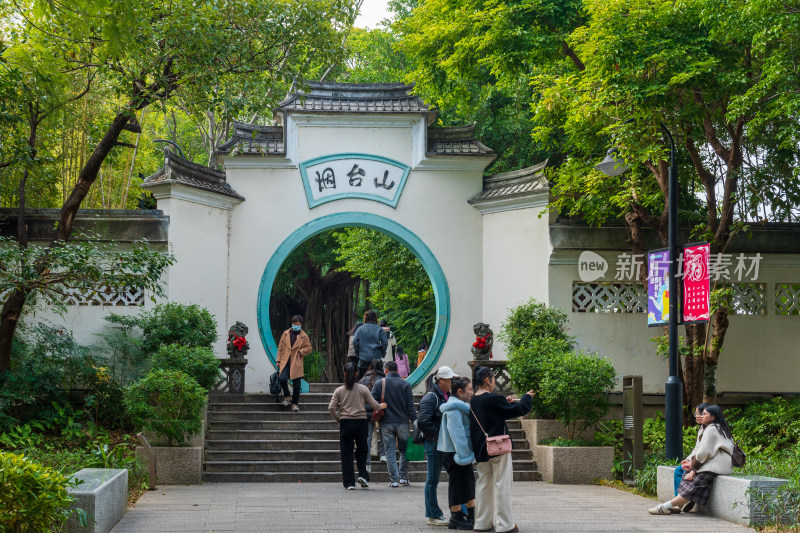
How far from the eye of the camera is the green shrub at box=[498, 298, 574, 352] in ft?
42.4

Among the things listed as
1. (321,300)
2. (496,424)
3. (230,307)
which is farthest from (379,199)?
(321,300)

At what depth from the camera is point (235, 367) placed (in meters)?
13.9

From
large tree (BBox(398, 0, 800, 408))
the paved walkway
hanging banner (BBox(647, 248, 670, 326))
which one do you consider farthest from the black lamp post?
large tree (BBox(398, 0, 800, 408))

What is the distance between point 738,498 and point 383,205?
8.54 meters

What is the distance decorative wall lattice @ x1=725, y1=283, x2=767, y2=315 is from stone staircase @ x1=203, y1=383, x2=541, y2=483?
4.06 meters

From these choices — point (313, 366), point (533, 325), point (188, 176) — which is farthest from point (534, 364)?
point (313, 366)

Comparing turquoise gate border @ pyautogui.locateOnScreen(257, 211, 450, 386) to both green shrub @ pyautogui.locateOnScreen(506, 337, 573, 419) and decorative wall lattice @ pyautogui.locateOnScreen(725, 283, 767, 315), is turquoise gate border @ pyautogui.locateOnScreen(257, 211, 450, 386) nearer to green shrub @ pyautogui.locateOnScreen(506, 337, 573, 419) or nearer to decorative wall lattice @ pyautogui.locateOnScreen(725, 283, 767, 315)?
green shrub @ pyautogui.locateOnScreen(506, 337, 573, 419)

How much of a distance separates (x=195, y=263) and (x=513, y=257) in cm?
498

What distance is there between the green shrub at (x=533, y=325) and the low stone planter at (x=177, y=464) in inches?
186

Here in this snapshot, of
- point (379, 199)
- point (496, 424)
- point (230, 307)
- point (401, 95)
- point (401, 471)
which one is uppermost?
point (401, 95)

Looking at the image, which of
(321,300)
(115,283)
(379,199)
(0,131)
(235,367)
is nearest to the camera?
(115,283)

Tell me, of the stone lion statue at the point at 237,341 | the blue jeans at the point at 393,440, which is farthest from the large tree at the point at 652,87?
the stone lion statue at the point at 237,341

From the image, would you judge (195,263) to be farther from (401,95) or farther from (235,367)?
(401,95)

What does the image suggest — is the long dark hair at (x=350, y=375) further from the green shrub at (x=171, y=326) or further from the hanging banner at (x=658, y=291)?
the green shrub at (x=171, y=326)
